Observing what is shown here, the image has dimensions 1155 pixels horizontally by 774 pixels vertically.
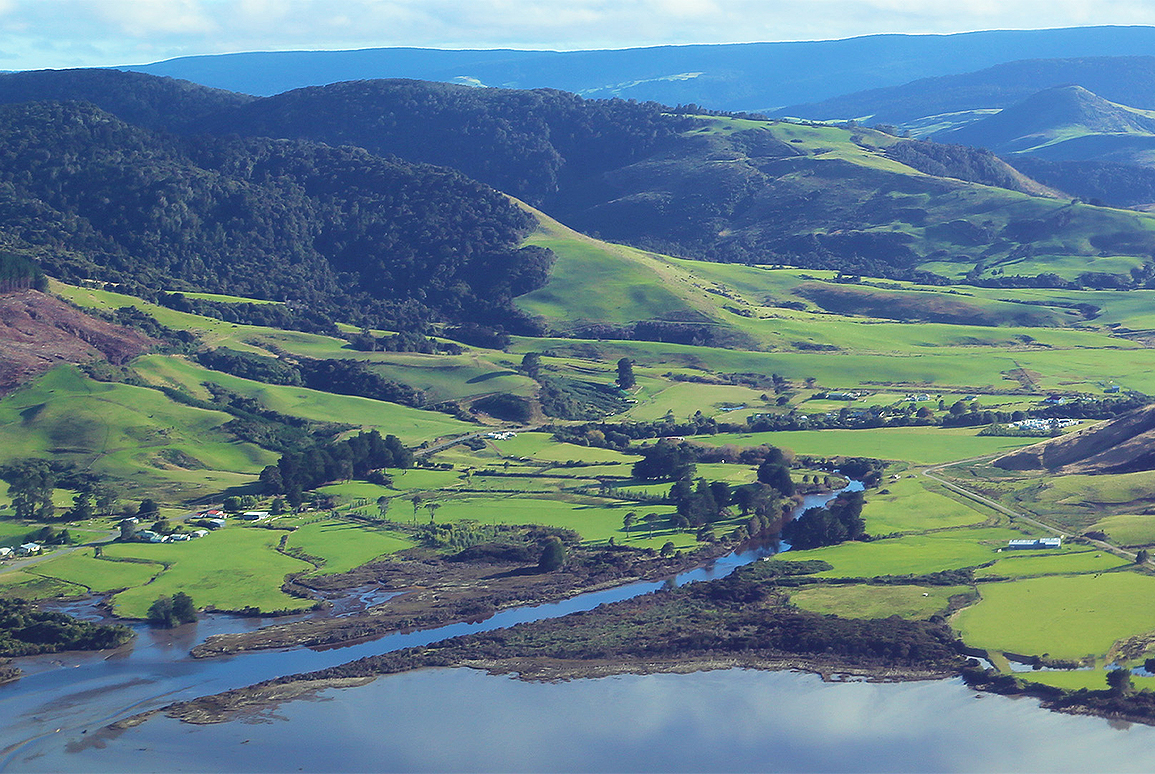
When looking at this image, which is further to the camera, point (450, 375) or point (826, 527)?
point (450, 375)

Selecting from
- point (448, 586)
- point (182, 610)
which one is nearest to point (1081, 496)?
point (448, 586)

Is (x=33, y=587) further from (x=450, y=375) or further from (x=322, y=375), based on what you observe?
(x=450, y=375)

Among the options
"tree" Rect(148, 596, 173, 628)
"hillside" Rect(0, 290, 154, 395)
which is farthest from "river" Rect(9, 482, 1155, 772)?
"hillside" Rect(0, 290, 154, 395)

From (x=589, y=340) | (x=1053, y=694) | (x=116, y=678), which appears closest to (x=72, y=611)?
(x=116, y=678)

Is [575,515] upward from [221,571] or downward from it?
upward

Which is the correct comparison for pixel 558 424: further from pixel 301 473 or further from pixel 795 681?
pixel 795 681

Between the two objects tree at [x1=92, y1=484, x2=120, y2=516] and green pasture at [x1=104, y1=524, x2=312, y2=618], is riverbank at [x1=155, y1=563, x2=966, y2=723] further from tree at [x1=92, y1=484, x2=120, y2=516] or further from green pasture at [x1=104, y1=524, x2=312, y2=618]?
tree at [x1=92, y1=484, x2=120, y2=516]
